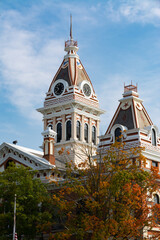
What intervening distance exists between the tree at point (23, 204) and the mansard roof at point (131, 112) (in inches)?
641

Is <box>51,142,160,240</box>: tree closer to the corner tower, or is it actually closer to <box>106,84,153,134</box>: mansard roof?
the corner tower

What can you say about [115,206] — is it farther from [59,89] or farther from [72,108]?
[59,89]

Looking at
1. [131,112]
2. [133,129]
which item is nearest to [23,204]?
[133,129]

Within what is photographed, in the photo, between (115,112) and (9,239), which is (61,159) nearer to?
(115,112)

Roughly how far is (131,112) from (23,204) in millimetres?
19777

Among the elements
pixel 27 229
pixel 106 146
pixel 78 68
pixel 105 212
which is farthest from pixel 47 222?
pixel 78 68

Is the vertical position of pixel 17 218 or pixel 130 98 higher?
pixel 130 98

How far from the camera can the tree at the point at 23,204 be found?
141 ft

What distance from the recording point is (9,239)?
143 feet

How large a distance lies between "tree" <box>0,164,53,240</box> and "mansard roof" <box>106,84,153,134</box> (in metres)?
16.3

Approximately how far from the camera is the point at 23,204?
44.3 meters

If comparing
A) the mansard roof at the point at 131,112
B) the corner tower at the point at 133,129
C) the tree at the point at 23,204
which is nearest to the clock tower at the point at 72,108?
the mansard roof at the point at 131,112

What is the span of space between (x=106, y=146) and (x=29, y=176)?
1475 centimetres

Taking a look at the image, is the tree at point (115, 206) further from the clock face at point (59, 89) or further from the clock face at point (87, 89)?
the clock face at point (87, 89)
